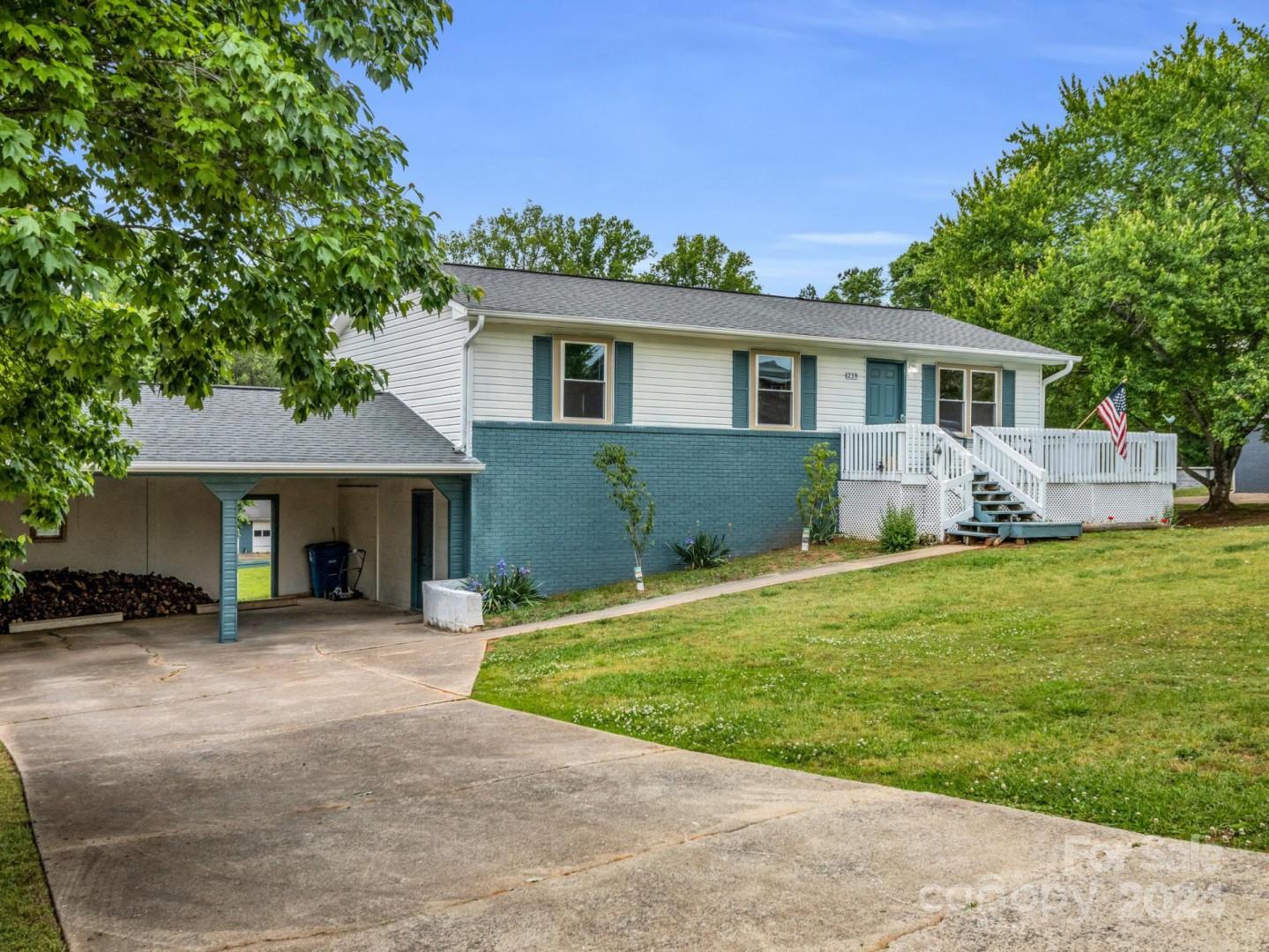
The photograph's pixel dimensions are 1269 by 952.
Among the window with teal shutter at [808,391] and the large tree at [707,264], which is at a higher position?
the large tree at [707,264]

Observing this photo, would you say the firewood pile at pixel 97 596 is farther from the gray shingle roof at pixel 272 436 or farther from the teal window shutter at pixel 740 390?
the teal window shutter at pixel 740 390

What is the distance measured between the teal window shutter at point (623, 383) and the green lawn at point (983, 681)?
4139mm

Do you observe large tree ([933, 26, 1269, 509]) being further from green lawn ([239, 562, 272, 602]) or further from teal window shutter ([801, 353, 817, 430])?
green lawn ([239, 562, 272, 602])

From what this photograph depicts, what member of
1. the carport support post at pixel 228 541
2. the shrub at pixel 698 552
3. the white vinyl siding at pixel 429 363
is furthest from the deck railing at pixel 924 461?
the carport support post at pixel 228 541

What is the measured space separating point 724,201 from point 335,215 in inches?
1667

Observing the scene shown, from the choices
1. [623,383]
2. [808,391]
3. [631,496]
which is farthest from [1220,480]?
[631,496]

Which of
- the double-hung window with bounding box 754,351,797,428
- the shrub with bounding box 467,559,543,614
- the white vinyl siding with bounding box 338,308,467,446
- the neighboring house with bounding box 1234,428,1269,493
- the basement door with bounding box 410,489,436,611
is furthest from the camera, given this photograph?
the neighboring house with bounding box 1234,428,1269,493

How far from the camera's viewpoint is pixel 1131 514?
18.8 m

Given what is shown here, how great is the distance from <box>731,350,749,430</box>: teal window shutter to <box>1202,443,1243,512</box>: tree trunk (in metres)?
12.8

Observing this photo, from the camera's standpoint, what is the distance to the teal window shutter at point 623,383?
1658 centimetres

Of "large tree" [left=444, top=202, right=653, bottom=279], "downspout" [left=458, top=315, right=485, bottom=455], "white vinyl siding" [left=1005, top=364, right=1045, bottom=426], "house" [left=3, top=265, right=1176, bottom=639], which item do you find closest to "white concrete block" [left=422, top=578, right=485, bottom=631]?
"house" [left=3, top=265, right=1176, bottom=639]

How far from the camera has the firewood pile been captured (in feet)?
50.4

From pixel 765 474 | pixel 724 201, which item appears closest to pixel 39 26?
pixel 765 474

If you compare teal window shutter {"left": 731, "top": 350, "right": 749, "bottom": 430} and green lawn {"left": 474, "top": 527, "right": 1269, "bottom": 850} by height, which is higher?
teal window shutter {"left": 731, "top": 350, "right": 749, "bottom": 430}
